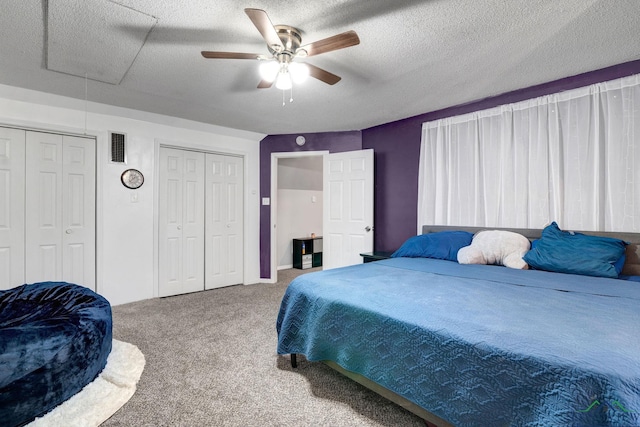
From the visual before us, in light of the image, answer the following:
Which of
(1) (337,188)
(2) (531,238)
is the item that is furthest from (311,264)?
(2) (531,238)

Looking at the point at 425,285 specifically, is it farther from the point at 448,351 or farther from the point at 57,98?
the point at 57,98

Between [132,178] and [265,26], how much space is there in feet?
9.53

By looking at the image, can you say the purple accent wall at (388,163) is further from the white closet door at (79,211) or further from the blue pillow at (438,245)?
the white closet door at (79,211)

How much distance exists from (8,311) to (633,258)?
459 centimetres

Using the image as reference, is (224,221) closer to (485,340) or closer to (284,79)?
(284,79)

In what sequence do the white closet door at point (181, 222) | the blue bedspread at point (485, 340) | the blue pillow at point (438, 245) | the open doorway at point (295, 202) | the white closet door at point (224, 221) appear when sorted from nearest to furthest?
the blue bedspread at point (485, 340)
the blue pillow at point (438, 245)
the white closet door at point (181, 222)
the white closet door at point (224, 221)
the open doorway at point (295, 202)

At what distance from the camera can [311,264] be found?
5.94 meters

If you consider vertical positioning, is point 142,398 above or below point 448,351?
below

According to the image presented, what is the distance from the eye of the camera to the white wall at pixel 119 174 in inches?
126

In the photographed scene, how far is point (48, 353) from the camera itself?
1.64 m

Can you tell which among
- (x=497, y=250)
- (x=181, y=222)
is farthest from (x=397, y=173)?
(x=181, y=222)

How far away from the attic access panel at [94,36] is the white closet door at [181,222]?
157cm

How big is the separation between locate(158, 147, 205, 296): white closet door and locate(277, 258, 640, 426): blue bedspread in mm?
2516

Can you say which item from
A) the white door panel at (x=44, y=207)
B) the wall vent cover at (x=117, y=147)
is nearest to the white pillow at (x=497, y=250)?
the wall vent cover at (x=117, y=147)
